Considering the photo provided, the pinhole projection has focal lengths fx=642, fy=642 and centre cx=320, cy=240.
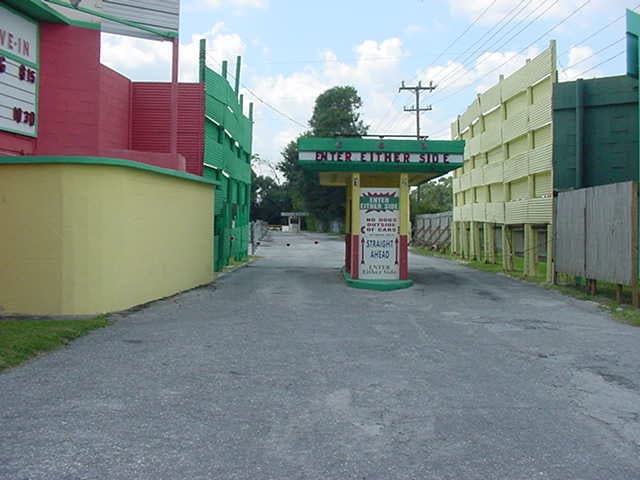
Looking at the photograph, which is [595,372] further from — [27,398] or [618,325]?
[27,398]

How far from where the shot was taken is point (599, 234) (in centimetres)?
1403

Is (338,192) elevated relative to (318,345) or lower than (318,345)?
elevated

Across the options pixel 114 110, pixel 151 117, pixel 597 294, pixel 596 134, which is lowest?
pixel 597 294

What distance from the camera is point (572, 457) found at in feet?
15.4

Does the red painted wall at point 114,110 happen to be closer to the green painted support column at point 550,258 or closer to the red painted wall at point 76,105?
the red painted wall at point 76,105

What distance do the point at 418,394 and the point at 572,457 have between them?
1.87 meters

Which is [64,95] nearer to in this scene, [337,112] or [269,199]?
[337,112]

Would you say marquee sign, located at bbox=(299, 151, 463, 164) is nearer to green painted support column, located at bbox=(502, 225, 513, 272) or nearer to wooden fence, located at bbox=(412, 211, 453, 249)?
green painted support column, located at bbox=(502, 225, 513, 272)

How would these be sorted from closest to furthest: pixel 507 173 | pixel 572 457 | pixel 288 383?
pixel 572 457 → pixel 288 383 → pixel 507 173

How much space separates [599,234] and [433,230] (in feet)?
88.1

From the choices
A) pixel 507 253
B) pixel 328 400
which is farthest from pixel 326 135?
pixel 328 400

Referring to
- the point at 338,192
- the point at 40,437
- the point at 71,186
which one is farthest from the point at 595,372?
the point at 338,192

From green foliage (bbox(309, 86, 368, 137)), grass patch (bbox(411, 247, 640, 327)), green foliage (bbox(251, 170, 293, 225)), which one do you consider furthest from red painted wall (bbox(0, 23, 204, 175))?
green foliage (bbox(251, 170, 293, 225))

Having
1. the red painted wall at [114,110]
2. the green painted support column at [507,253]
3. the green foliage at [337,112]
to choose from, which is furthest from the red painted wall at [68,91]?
the green foliage at [337,112]
